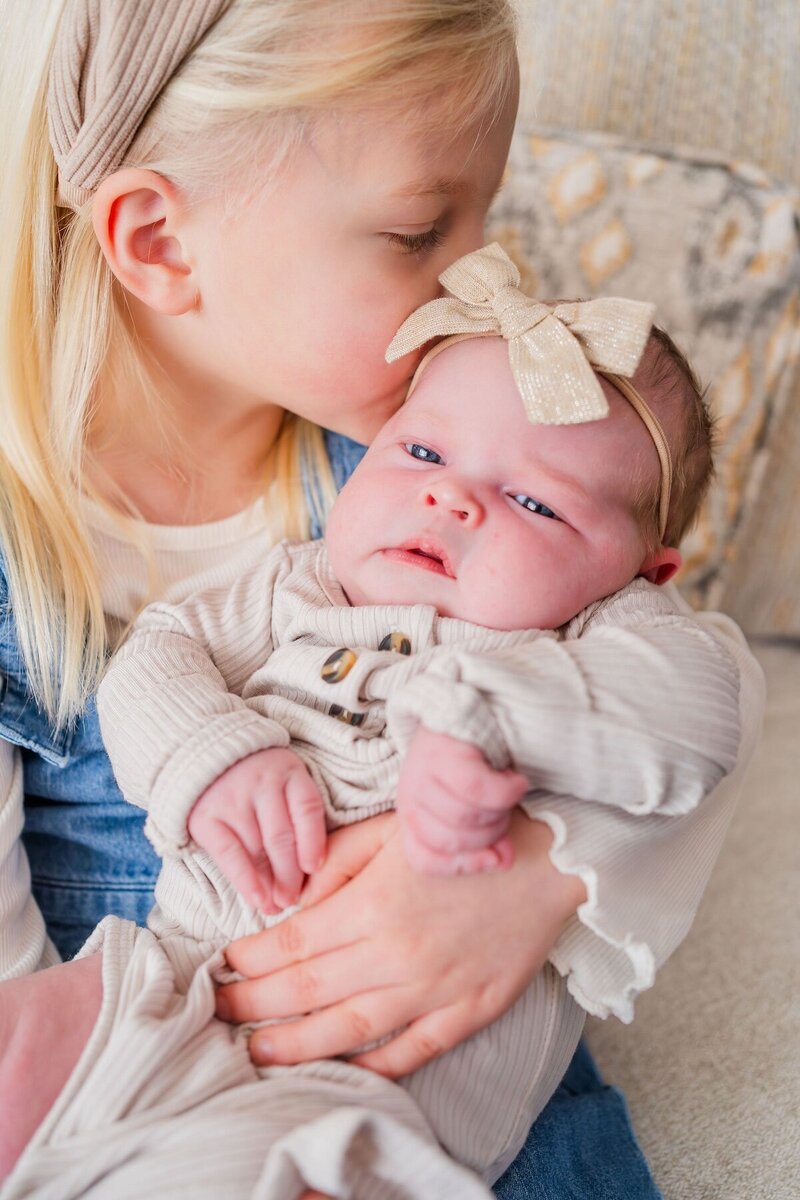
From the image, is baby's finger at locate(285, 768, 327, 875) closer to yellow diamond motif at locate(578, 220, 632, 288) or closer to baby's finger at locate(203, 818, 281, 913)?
baby's finger at locate(203, 818, 281, 913)

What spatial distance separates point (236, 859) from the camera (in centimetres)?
79

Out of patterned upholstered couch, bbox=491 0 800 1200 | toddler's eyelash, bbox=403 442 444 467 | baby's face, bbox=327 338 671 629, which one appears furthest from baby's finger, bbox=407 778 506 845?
patterned upholstered couch, bbox=491 0 800 1200

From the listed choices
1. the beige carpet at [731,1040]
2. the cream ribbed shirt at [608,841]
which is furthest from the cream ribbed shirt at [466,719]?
the beige carpet at [731,1040]

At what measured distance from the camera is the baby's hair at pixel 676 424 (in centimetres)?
97

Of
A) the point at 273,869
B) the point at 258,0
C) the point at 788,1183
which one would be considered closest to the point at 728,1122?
the point at 788,1183

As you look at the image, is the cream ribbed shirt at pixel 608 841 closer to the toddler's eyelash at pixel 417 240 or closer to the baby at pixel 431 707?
the baby at pixel 431 707

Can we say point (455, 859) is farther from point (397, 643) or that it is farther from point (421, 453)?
point (421, 453)

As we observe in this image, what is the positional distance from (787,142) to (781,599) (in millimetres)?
702

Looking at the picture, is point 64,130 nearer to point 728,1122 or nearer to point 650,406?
point 650,406

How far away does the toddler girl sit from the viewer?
801 millimetres

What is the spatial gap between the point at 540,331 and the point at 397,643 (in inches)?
12.0

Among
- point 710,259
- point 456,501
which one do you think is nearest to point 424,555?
point 456,501

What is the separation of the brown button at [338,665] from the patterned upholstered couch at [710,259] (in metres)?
0.57

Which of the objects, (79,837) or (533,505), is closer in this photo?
(533,505)
